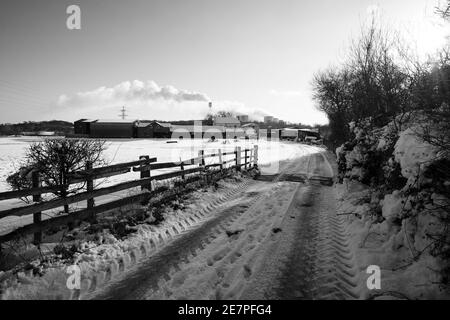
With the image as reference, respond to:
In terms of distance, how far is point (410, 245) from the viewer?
4629mm

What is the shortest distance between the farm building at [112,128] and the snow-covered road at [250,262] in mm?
70398

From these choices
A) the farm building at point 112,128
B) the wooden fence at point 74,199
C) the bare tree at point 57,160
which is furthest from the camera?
the farm building at point 112,128

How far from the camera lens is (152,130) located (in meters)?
75.1

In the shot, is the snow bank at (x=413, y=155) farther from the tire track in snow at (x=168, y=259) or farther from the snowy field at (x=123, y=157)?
the snowy field at (x=123, y=157)

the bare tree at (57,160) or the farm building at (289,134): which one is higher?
the farm building at (289,134)

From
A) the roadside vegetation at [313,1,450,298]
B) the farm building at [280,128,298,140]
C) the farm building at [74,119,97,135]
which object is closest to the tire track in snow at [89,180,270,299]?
the roadside vegetation at [313,1,450,298]

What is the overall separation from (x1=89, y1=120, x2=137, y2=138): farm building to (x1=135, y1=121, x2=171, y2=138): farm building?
2241 mm

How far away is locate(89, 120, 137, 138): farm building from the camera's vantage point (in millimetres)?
71869

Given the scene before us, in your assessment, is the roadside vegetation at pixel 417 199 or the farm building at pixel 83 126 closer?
the roadside vegetation at pixel 417 199

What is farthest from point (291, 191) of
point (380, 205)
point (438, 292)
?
point (438, 292)

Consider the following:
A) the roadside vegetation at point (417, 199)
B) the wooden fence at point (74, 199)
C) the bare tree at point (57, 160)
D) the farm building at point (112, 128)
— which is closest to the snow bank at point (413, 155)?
the roadside vegetation at point (417, 199)

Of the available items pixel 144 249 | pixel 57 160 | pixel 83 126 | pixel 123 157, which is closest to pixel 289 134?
pixel 83 126

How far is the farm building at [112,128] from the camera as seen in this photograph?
236 ft

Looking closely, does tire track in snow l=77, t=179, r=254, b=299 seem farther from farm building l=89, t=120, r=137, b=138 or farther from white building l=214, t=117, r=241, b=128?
white building l=214, t=117, r=241, b=128
